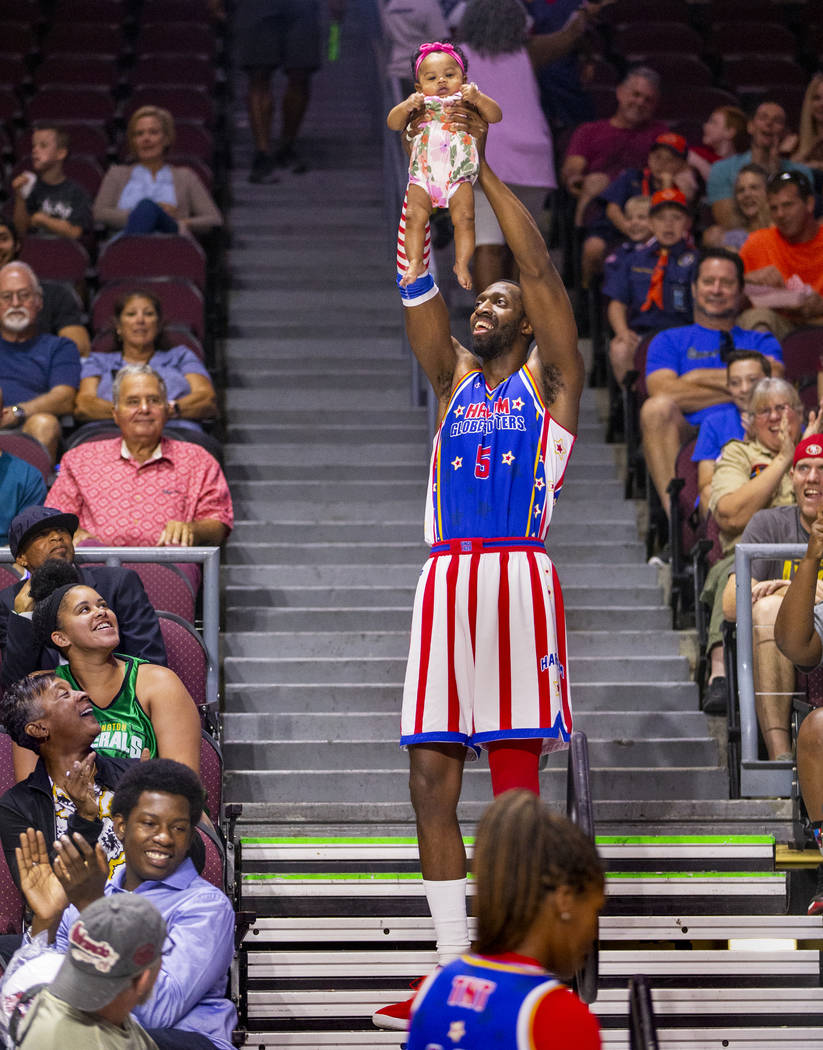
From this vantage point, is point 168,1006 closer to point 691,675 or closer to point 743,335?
point 691,675

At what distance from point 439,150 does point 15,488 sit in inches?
95.5

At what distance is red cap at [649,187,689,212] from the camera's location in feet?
24.2

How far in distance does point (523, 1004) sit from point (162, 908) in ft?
4.47

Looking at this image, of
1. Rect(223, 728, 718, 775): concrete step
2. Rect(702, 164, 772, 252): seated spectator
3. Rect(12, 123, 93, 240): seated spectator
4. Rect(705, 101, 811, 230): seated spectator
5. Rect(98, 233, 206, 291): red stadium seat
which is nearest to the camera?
Rect(223, 728, 718, 775): concrete step

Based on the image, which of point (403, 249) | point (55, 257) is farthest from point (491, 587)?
point (55, 257)

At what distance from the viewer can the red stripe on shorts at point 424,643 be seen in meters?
3.79

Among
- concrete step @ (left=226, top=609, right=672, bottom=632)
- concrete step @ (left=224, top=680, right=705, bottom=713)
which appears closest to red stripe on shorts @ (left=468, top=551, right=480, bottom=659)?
concrete step @ (left=224, top=680, right=705, bottom=713)

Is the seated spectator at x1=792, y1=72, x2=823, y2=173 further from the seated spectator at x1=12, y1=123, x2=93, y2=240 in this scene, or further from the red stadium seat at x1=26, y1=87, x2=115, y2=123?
the red stadium seat at x1=26, y1=87, x2=115, y2=123

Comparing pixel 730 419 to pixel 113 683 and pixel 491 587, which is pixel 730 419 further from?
pixel 113 683

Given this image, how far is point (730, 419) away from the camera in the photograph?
6.27 metres

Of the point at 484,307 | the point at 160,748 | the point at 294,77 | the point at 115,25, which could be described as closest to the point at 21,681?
the point at 160,748

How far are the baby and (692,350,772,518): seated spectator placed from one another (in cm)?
236

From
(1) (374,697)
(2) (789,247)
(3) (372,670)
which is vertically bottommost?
(1) (374,697)

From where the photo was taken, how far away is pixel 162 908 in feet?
11.6
